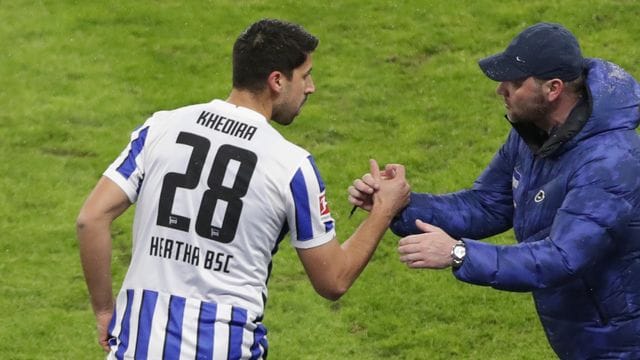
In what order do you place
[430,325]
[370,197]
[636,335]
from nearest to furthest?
1. [636,335]
2. [370,197]
3. [430,325]

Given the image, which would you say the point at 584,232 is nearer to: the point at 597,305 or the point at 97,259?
the point at 597,305

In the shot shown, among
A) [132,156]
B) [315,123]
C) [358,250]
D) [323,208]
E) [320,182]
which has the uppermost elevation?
[132,156]

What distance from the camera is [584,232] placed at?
532 cm

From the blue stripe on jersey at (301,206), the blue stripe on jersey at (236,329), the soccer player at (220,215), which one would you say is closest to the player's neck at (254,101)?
the soccer player at (220,215)

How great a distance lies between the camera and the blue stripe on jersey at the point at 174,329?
534cm

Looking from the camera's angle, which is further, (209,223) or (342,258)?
(342,258)

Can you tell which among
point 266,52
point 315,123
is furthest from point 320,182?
point 315,123

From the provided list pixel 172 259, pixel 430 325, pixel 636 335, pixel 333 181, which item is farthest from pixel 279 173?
pixel 333 181

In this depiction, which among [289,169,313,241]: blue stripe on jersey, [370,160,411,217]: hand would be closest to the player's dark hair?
[289,169,313,241]: blue stripe on jersey

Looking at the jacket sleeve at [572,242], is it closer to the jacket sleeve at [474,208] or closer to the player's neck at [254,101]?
the jacket sleeve at [474,208]

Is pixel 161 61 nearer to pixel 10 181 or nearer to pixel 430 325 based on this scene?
pixel 10 181

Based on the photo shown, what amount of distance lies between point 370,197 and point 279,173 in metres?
0.91

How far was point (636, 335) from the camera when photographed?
5.70m

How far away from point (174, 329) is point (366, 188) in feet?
4.05
